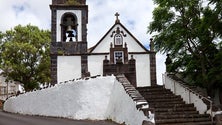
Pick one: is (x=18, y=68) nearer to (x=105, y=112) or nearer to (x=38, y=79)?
(x=38, y=79)

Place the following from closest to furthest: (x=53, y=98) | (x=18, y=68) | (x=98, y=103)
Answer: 1. (x=98, y=103)
2. (x=53, y=98)
3. (x=18, y=68)

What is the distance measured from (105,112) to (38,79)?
21.0 metres

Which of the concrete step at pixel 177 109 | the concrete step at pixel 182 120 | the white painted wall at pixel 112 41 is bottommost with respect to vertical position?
the concrete step at pixel 182 120

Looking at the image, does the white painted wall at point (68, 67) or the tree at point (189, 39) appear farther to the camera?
the white painted wall at point (68, 67)

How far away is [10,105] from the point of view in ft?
78.7

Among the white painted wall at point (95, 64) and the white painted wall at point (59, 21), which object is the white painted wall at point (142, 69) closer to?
the white painted wall at point (95, 64)

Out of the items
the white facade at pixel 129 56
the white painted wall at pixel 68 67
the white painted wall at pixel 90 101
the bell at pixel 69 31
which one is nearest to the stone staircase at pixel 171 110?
the white painted wall at pixel 90 101

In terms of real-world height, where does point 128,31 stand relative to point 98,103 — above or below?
above

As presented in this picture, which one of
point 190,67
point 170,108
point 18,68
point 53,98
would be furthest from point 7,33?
point 170,108

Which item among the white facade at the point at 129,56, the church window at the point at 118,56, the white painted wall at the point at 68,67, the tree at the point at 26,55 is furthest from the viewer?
the tree at the point at 26,55

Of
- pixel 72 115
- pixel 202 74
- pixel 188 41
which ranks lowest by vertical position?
pixel 72 115

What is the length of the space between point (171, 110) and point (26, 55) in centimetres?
2360

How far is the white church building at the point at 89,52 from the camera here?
1038 inches

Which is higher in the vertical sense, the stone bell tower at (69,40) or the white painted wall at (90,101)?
the stone bell tower at (69,40)
